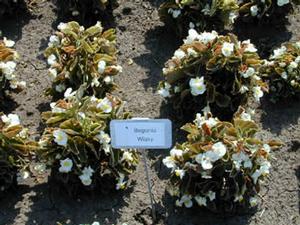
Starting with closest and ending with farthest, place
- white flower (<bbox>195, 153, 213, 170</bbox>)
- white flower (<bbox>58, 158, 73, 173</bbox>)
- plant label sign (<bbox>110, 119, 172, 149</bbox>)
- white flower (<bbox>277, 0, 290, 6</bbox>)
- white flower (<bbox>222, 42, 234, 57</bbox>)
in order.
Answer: plant label sign (<bbox>110, 119, 172, 149</bbox>) < white flower (<bbox>195, 153, 213, 170</bbox>) < white flower (<bbox>58, 158, 73, 173</bbox>) < white flower (<bbox>222, 42, 234, 57</bbox>) < white flower (<bbox>277, 0, 290, 6</bbox>)

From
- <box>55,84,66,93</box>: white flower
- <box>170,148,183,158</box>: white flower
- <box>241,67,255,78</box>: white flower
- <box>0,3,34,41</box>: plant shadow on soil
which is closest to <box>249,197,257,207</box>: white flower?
<box>170,148,183,158</box>: white flower

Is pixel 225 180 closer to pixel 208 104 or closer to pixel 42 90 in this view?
pixel 208 104

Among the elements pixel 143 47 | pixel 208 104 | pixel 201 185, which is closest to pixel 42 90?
pixel 143 47

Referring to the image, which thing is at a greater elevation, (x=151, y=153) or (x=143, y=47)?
(x=143, y=47)

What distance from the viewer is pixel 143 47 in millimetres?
5711

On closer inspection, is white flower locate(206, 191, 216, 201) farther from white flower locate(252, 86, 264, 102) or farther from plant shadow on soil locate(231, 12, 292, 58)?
plant shadow on soil locate(231, 12, 292, 58)

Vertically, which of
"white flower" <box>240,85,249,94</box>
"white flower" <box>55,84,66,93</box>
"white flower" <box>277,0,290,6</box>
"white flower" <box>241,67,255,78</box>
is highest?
"white flower" <box>277,0,290,6</box>

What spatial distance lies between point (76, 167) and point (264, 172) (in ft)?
4.01

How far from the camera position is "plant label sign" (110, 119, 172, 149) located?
393 cm

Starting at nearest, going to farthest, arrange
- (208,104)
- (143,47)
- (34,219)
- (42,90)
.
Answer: (34,219), (208,104), (42,90), (143,47)

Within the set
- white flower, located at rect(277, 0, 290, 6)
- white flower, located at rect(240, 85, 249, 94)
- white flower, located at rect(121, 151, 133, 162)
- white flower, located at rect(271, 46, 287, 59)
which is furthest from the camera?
white flower, located at rect(277, 0, 290, 6)

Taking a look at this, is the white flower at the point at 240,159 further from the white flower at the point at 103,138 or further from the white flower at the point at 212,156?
the white flower at the point at 103,138

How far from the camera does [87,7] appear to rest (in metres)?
5.81

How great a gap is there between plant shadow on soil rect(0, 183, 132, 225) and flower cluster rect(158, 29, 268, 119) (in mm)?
860
